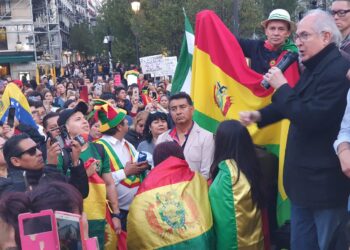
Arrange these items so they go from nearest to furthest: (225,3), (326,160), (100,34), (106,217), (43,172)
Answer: (326,160), (43,172), (106,217), (225,3), (100,34)

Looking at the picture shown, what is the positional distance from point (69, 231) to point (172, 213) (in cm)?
150

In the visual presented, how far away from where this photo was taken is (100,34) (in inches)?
1667

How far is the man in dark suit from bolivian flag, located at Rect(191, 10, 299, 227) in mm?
972

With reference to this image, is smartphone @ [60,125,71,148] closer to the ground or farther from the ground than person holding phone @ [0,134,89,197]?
farther from the ground

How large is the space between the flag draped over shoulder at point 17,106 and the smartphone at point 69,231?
483 cm

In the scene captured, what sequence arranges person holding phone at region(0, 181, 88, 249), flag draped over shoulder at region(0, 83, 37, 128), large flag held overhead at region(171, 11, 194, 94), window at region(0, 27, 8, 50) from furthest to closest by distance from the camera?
window at region(0, 27, 8, 50)
flag draped over shoulder at region(0, 83, 37, 128)
large flag held overhead at region(171, 11, 194, 94)
person holding phone at region(0, 181, 88, 249)

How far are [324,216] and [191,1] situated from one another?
70.0ft

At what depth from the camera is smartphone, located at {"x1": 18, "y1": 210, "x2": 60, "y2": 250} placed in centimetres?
222

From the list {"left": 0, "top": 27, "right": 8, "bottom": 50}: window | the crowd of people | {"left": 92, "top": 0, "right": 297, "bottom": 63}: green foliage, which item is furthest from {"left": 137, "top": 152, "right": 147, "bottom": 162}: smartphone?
{"left": 0, "top": 27, "right": 8, "bottom": 50}: window

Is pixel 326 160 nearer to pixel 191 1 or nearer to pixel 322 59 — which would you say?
pixel 322 59

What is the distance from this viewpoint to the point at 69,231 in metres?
2.30

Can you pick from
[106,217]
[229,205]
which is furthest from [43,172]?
[229,205]

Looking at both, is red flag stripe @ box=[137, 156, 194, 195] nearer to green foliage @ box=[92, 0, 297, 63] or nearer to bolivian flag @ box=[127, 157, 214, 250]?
bolivian flag @ box=[127, 157, 214, 250]

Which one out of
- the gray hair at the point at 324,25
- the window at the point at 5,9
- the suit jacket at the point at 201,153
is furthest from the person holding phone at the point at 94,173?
the window at the point at 5,9
